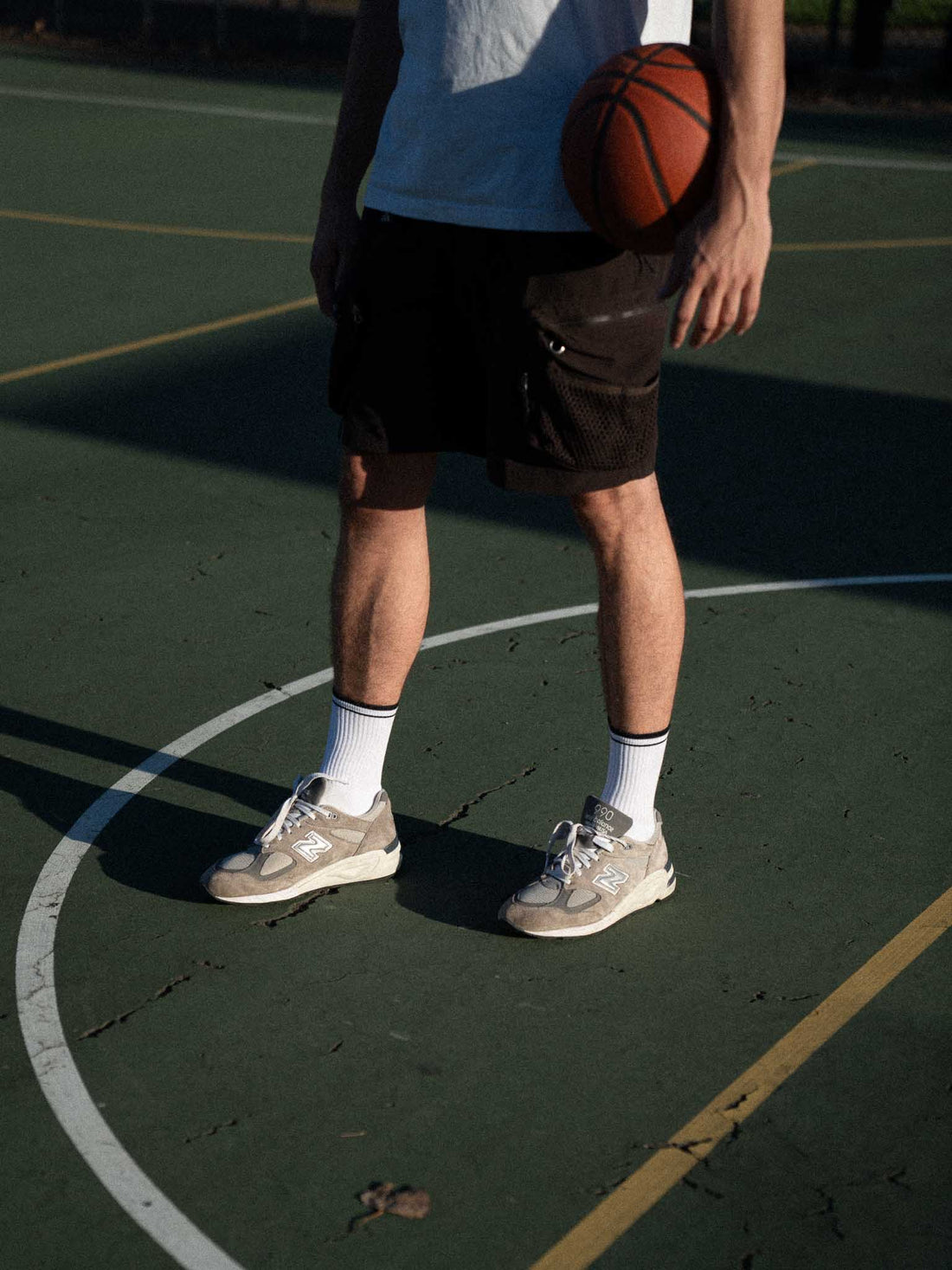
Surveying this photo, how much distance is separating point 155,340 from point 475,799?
432 cm

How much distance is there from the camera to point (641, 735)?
9.61 ft

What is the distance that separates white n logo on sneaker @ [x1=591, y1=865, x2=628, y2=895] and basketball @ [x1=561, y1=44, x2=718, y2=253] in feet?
3.54

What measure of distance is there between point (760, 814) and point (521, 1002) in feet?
2.79

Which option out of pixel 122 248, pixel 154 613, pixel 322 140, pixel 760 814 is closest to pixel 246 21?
pixel 322 140

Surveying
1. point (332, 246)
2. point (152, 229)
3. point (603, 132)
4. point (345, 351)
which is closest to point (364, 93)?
point (332, 246)

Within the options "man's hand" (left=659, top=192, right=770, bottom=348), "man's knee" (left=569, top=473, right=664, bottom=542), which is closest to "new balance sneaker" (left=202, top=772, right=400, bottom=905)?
"man's knee" (left=569, top=473, right=664, bottom=542)

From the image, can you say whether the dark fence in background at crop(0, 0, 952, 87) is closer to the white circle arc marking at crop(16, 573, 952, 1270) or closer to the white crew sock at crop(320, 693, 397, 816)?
the white circle arc marking at crop(16, 573, 952, 1270)

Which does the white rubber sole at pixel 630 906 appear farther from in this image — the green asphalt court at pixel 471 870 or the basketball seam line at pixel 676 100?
the basketball seam line at pixel 676 100

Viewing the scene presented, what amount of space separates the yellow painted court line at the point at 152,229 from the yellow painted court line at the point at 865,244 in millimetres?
2757

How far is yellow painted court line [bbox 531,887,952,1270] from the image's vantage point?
7.23ft

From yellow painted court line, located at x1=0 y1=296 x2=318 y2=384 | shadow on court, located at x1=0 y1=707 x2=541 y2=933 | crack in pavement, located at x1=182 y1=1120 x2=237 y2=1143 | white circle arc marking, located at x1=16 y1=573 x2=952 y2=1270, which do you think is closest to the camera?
white circle arc marking, located at x1=16 y1=573 x2=952 y2=1270

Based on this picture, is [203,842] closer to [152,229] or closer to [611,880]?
[611,880]

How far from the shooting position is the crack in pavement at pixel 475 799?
10.9 ft

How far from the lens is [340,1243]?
2.18 m
